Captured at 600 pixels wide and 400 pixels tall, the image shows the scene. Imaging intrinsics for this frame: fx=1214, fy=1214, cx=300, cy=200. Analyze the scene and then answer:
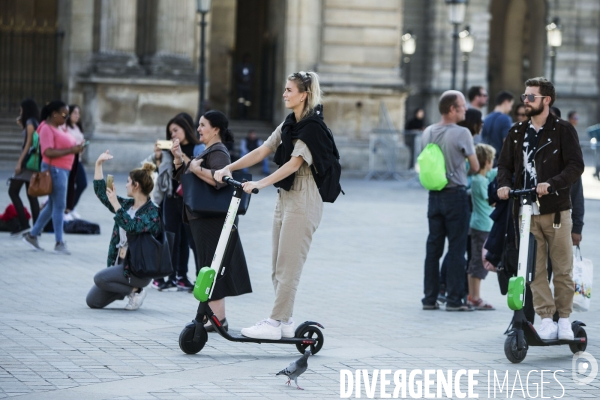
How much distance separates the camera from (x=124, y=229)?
10203 mm

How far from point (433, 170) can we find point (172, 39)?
18214 millimetres

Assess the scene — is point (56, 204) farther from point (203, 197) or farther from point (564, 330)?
point (564, 330)

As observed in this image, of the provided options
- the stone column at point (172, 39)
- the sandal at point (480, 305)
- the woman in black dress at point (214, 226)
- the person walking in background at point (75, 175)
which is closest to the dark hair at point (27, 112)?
the person walking in background at point (75, 175)

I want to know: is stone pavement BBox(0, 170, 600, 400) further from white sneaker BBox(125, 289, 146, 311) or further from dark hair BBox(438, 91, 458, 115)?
dark hair BBox(438, 91, 458, 115)

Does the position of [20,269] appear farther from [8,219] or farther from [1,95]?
[1,95]

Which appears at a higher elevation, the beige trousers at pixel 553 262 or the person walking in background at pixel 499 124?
the person walking in background at pixel 499 124

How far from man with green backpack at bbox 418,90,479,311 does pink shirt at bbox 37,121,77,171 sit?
4868mm

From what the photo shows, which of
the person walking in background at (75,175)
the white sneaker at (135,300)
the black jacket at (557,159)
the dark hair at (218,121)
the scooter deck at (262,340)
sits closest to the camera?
the scooter deck at (262,340)

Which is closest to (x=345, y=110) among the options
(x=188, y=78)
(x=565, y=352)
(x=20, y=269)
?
(x=188, y=78)

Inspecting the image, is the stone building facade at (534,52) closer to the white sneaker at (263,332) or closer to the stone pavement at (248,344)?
the stone pavement at (248,344)

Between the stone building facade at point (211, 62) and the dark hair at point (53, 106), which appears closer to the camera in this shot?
the dark hair at point (53, 106)

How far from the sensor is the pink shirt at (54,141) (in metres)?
14.0

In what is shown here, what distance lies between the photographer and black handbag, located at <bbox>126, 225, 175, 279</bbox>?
33.3 feet

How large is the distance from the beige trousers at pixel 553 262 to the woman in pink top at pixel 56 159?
22.8 ft
